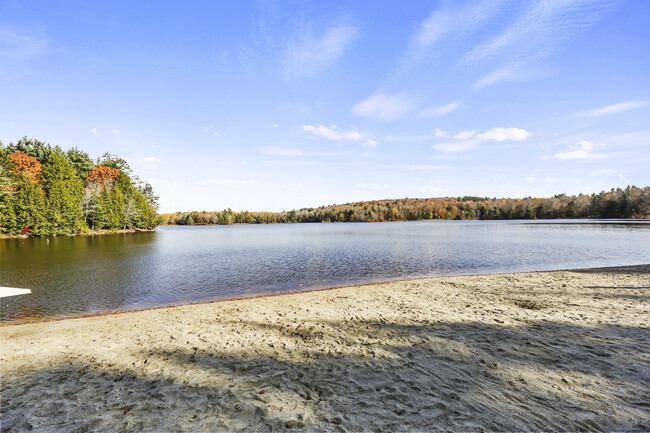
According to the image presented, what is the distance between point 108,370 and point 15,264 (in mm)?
29024

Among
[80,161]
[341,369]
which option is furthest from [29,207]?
[341,369]

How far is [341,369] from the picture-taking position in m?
6.52

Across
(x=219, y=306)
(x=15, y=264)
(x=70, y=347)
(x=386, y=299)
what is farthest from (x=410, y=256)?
(x=15, y=264)

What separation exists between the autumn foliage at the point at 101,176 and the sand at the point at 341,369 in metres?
101

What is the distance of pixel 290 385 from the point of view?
232 inches

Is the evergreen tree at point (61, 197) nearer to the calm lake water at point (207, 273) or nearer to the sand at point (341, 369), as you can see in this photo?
the calm lake water at point (207, 273)

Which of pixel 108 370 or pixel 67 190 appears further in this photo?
pixel 67 190

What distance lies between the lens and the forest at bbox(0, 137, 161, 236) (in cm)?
5528

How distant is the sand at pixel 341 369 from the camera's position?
4.80 m

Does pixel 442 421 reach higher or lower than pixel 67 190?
lower

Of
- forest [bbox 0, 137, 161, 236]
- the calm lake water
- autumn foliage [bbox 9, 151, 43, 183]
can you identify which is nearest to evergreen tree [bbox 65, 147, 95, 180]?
forest [bbox 0, 137, 161, 236]

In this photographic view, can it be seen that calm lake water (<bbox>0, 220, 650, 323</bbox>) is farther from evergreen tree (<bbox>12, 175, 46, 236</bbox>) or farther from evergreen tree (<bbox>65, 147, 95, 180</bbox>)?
evergreen tree (<bbox>65, 147, 95, 180</bbox>)

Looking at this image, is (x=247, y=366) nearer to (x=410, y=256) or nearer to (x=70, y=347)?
(x=70, y=347)

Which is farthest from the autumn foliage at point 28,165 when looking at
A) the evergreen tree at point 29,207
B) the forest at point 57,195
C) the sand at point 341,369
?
the sand at point 341,369
